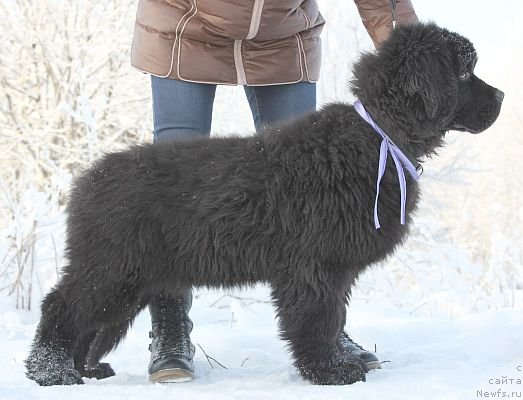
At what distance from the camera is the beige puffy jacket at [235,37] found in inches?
131

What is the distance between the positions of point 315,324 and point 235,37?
1.45 m

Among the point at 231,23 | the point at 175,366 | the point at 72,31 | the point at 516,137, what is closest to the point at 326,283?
the point at 175,366

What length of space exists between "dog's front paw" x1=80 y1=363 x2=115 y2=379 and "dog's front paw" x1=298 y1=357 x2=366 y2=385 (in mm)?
973

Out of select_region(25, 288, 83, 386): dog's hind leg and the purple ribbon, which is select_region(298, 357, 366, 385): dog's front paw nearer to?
the purple ribbon

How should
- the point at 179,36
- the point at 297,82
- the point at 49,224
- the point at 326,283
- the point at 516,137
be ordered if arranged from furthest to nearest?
the point at 516,137
the point at 49,224
the point at 297,82
the point at 179,36
the point at 326,283

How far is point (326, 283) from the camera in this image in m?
2.90

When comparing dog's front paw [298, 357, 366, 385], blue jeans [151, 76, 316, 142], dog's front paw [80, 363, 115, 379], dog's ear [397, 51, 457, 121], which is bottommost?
dog's front paw [298, 357, 366, 385]

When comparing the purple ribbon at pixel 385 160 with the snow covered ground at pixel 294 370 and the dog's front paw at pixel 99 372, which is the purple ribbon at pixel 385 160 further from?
the dog's front paw at pixel 99 372

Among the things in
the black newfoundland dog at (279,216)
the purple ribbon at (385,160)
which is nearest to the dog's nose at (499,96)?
the black newfoundland dog at (279,216)

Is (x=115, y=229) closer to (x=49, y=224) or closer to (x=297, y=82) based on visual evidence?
(x=297, y=82)

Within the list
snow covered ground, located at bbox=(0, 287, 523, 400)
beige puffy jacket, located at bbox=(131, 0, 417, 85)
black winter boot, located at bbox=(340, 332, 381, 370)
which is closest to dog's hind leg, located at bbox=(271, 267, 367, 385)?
snow covered ground, located at bbox=(0, 287, 523, 400)

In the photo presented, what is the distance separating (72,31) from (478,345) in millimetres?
9435

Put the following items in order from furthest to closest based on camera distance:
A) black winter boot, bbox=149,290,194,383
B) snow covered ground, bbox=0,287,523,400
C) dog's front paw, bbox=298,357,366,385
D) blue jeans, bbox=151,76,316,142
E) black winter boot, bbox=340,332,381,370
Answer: blue jeans, bbox=151,76,316,142 → black winter boot, bbox=340,332,381,370 → black winter boot, bbox=149,290,194,383 → dog's front paw, bbox=298,357,366,385 → snow covered ground, bbox=0,287,523,400

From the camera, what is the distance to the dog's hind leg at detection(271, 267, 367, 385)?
9.48 ft
